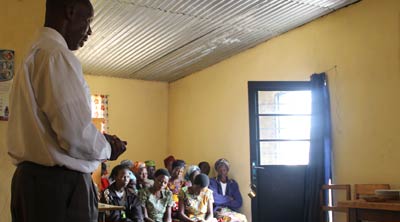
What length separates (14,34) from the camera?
2.73 m

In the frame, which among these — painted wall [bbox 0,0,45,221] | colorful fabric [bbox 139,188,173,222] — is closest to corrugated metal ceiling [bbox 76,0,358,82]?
painted wall [bbox 0,0,45,221]

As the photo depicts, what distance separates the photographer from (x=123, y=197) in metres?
4.38

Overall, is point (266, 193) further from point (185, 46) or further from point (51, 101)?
point (51, 101)

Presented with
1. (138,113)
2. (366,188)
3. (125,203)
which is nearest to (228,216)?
(125,203)

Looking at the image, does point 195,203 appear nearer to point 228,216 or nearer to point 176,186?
point 228,216

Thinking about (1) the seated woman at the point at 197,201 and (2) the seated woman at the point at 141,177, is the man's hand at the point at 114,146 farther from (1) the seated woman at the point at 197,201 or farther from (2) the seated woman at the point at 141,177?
(2) the seated woman at the point at 141,177

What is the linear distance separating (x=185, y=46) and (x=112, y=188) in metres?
1.98

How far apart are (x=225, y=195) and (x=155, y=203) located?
1.13m

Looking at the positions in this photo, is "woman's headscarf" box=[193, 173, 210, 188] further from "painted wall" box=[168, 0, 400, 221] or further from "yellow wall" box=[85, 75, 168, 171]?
"yellow wall" box=[85, 75, 168, 171]

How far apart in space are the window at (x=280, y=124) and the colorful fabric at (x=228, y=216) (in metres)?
1.05

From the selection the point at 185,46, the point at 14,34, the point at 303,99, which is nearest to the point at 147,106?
the point at 185,46

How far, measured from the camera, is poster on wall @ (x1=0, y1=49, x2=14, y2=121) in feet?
8.66

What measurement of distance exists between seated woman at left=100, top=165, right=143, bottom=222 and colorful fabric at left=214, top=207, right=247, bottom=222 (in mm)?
1090

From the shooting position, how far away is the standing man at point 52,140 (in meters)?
1.16
